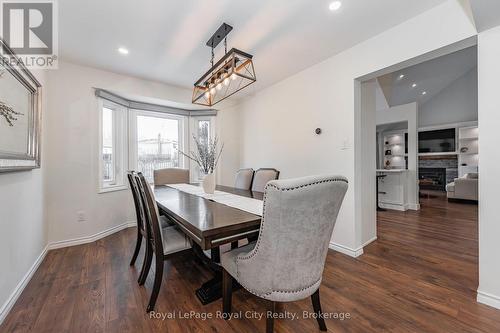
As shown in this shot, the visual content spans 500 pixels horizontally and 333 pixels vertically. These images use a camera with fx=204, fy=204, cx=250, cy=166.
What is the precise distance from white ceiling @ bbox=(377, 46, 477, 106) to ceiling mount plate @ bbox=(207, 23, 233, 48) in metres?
3.85

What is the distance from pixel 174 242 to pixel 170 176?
69.5 inches

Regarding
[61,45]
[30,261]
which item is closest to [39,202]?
[30,261]

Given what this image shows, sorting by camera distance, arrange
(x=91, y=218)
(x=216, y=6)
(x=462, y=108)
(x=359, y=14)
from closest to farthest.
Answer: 1. (x=216, y=6)
2. (x=359, y=14)
3. (x=91, y=218)
4. (x=462, y=108)

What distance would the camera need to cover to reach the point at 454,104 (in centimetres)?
751

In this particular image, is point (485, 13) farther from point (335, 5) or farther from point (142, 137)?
point (142, 137)

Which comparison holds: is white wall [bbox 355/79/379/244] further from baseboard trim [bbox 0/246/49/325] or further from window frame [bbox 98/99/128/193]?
window frame [bbox 98/99/128/193]

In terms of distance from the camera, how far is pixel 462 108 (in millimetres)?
7332

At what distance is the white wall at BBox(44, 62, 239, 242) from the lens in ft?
8.45

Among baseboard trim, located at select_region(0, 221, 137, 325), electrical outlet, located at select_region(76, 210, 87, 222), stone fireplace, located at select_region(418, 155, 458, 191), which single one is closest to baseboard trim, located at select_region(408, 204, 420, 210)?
stone fireplace, located at select_region(418, 155, 458, 191)

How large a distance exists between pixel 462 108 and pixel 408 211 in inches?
233

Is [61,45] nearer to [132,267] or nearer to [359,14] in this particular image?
[132,267]

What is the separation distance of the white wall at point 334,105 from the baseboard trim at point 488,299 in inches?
37.7

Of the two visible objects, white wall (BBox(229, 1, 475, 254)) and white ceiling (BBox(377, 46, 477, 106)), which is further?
white ceiling (BBox(377, 46, 477, 106))

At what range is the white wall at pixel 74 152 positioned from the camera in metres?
2.57
